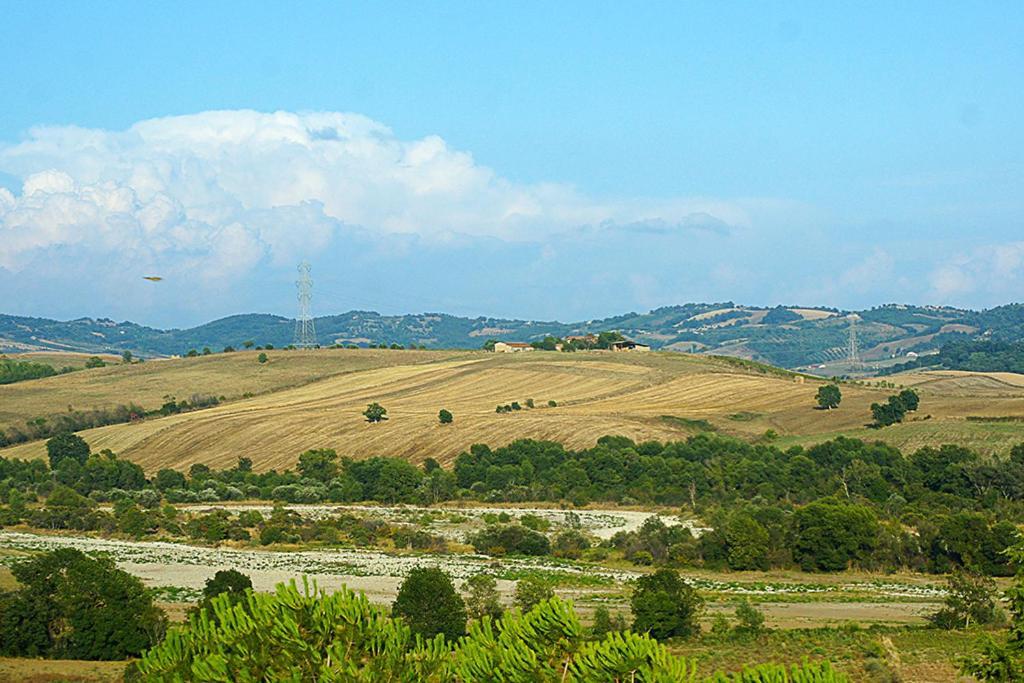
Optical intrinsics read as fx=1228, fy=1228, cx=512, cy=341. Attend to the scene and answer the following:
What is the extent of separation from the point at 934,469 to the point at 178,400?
9154 centimetres

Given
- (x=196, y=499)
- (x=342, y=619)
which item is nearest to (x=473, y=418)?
(x=196, y=499)

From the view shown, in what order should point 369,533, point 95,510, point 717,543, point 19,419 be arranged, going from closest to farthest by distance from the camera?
point 717,543 → point 369,533 → point 95,510 → point 19,419

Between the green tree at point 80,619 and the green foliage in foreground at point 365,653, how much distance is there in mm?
25611

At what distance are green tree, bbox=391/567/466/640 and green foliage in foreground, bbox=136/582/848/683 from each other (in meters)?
22.3

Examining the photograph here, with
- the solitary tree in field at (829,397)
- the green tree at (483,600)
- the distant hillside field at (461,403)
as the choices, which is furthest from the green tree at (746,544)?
the solitary tree in field at (829,397)

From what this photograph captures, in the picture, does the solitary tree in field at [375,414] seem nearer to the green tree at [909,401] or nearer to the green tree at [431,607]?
the green tree at [909,401]

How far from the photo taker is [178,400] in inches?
5945

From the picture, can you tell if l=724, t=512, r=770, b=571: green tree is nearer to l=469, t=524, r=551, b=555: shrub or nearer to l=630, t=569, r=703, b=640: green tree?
l=469, t=524, r=551, b=555: shrub

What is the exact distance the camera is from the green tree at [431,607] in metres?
45.3

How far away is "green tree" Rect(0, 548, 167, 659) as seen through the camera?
4622 centimetres

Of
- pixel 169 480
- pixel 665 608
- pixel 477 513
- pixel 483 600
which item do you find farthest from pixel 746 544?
pixel 169 480

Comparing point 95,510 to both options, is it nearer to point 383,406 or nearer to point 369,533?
point 369,533

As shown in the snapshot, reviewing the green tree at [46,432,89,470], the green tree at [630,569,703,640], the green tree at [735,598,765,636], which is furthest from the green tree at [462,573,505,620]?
the green tree at [46,432,89,470]

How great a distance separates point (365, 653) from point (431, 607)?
24.5m
